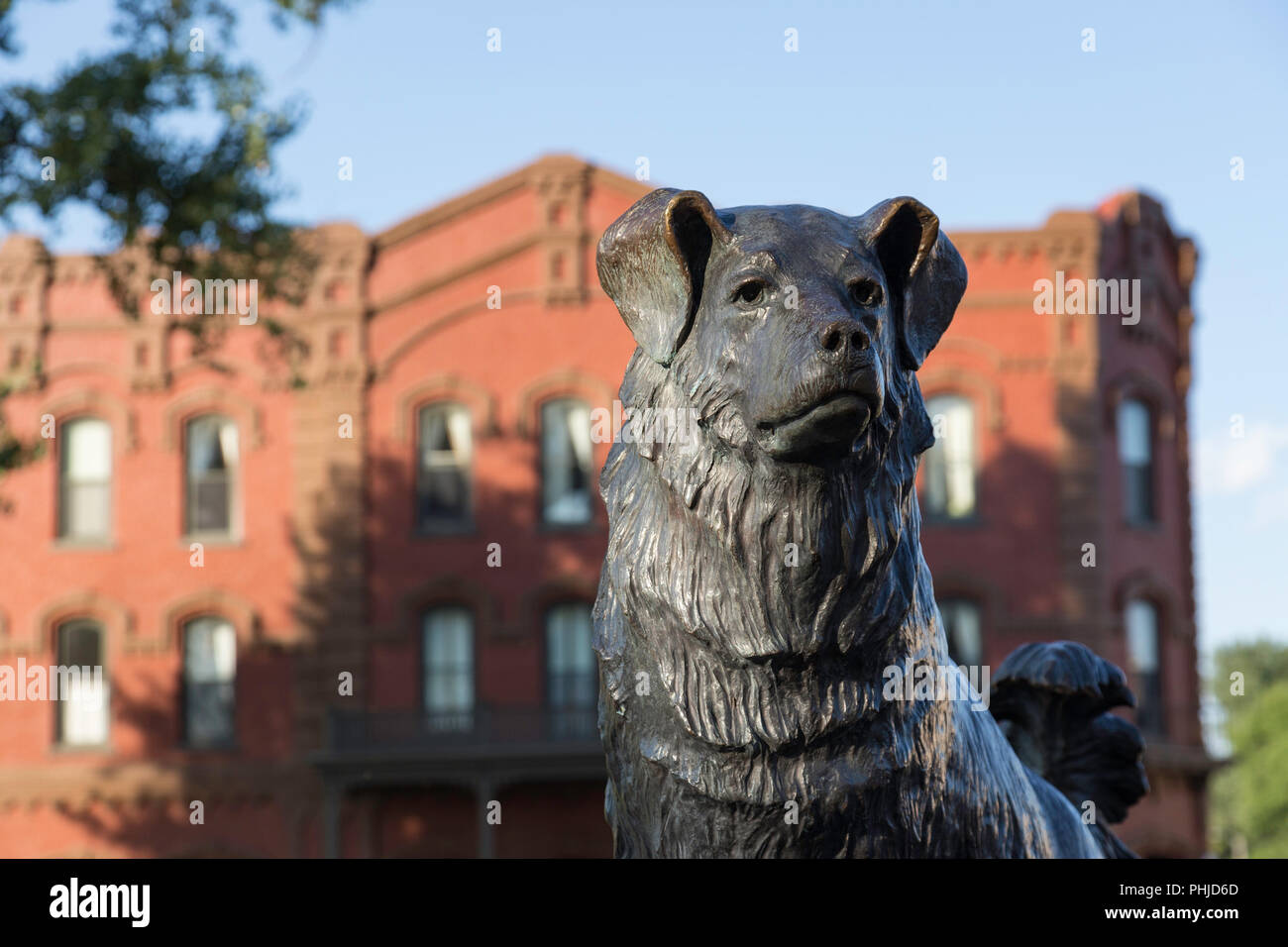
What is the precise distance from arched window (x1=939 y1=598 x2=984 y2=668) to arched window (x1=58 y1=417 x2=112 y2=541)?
44.5 ft

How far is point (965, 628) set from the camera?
24.8m

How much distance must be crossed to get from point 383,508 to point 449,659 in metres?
2.61

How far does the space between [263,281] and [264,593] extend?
398 inches

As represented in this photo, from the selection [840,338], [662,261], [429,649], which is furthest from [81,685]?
[840,338]

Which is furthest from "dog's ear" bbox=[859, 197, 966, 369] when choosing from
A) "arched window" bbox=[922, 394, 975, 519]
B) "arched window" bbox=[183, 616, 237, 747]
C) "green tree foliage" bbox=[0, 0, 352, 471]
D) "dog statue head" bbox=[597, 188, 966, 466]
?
"arched window" bbox=[183, 616, 237, 747]

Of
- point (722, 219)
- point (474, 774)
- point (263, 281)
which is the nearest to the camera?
point (722, 219)

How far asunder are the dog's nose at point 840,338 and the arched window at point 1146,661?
79.3ft

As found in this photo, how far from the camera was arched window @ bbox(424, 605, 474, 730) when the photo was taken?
Answer: 24547mm

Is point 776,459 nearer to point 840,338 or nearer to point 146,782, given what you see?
point 840,338

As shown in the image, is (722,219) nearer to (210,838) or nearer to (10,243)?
(210,838)

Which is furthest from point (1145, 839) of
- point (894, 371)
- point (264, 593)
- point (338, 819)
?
point (894, 371)

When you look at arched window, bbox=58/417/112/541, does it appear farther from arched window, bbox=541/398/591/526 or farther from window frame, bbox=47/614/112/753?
arched window, bbox=541/398/591/526

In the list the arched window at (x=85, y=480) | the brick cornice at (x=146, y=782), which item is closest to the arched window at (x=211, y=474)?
the arched window at (x=85, y=480)
